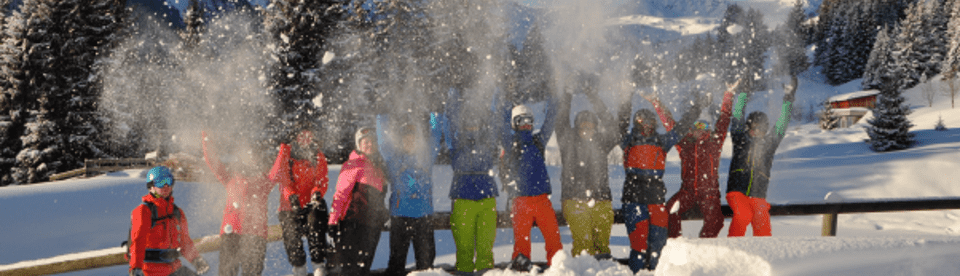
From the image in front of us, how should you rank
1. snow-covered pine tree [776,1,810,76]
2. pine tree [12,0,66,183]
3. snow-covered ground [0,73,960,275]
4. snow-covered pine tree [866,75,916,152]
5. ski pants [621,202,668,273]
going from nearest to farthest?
snow-covered ground [0,73,960,275], ski pants [621,202,668,273], snow-covered pine tree [776,1,810,76], pine tree [12,0,66,183], snow-covered pine tree [866,75,916,152]

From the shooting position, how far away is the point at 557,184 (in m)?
12.9

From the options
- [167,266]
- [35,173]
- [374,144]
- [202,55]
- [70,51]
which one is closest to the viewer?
[167,266]

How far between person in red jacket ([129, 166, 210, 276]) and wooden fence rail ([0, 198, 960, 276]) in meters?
0.48

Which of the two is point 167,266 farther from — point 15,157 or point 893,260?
point 15,157

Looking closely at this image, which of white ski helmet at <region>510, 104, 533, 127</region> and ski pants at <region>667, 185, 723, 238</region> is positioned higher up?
white ski helmet at <region>510, 104, 533, 127</region>

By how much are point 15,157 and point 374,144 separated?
2346 centimetres

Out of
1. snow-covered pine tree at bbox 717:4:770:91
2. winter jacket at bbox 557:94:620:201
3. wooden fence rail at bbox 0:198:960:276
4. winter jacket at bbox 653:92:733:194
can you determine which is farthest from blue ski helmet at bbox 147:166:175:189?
snow-covered pine tree at bbox 717:4:770:91

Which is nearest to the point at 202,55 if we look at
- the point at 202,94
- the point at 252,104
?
the point at 202,94

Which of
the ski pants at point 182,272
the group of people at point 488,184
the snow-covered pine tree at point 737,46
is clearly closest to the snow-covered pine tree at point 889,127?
the snow-covered pine tree at point 737,46

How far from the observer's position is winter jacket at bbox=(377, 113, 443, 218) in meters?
4.12

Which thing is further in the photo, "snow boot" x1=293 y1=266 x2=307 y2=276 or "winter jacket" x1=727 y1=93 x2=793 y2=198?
"winter jacket" x1=727 y1=93 x2=793 y2=198

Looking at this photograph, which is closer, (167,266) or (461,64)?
(167,266)

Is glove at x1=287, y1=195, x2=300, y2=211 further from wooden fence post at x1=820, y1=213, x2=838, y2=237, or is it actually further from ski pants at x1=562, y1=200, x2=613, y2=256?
wooden fence post at x1=820, y1=213, x2=838, y2=237

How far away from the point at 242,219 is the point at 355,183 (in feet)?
3.54
